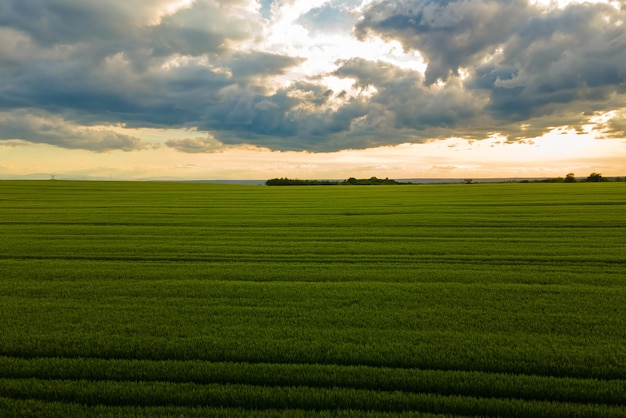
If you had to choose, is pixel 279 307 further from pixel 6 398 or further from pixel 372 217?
pixel 372 217

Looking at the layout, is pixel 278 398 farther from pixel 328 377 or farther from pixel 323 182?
pixel 323 182

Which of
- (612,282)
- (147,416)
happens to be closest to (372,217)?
(612,282)

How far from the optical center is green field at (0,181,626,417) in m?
4.79

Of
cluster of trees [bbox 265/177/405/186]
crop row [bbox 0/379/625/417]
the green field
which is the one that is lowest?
crop row [bbox 0/379/625/417]

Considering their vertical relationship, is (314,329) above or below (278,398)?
above

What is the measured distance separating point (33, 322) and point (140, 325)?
1.91 m

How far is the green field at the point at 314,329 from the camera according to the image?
4.79 m

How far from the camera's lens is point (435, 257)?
1223 centimetres

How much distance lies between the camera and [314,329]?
21.7 feet

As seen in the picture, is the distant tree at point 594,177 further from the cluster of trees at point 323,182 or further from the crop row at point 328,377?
the crop row at point 328,377

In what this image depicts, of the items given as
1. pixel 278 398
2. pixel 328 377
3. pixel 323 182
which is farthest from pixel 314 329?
pixel 323 182

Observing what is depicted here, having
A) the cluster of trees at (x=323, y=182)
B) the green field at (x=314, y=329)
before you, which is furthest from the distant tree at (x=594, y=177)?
the green field at (x=314, y=329)

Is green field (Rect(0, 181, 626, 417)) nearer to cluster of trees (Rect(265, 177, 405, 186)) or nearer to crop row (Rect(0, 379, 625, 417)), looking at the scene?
crop row (Rect(0, 379, 625, 417))

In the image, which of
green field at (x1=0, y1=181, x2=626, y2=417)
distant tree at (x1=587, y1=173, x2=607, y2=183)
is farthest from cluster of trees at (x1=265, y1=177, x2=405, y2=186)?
green field at (x1=0, y1=181, x2=626, y2=417)
